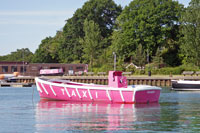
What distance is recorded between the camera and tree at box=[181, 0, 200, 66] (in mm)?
100875

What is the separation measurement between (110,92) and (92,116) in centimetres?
890

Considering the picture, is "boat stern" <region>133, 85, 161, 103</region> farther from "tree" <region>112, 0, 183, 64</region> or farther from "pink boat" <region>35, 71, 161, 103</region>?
"tree" <region>112, 0, 183, 64</region>

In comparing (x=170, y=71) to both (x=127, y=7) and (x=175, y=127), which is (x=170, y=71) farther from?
(x=175, y=127)

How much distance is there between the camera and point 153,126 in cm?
3312

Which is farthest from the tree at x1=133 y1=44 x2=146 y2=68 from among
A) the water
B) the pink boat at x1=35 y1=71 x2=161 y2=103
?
the water

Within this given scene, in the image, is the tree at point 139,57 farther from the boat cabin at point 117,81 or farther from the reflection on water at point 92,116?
the boat cabin at point 117,81

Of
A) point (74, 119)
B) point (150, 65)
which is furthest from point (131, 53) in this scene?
point (74, 119)

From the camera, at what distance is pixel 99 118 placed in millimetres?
37656

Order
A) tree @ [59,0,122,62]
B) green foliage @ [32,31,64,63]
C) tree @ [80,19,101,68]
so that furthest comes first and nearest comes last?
1. green foliage @ [32,31,64,63]
2. tree @ [59,0,122,62]
3. tree @ [80,19,101,68]

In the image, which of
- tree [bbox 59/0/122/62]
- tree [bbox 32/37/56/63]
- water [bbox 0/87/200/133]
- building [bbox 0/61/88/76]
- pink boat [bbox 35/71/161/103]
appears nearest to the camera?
water [bbox 0/87/200/133]

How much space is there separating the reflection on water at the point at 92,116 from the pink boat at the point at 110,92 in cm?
67

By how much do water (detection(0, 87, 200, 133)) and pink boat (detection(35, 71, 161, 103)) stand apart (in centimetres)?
77

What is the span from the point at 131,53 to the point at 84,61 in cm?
2169

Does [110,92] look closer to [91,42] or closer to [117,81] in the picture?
[117,81]
